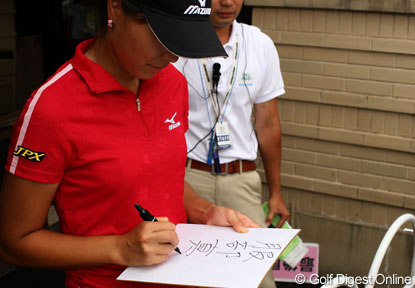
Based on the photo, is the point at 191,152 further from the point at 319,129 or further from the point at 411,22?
the point at 411,22

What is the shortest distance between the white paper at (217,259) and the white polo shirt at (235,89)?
4.90 ft

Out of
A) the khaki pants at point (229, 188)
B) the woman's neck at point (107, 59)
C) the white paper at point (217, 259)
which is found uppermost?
the woman's neck at point (107, 59)

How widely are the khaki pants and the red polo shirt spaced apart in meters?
1.65

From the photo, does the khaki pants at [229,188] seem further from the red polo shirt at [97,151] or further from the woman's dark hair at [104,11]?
the woman's dark hair at [104,11]

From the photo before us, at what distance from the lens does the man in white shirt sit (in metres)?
3.61

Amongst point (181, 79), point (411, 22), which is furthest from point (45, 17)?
point (181, 79)

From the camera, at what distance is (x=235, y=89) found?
144 inches

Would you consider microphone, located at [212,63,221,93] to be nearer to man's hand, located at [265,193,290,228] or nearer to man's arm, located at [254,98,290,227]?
man's arm, located at [254,98,290,227]

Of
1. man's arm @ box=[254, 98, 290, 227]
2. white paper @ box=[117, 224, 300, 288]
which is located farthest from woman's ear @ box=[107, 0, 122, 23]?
man's arm @ box=[254, 98, 290, 227]

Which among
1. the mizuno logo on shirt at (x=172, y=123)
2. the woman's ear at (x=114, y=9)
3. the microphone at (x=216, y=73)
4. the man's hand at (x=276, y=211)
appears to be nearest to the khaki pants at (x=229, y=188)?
the man's hand at (x=276, y=211)

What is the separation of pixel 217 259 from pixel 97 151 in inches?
21.1

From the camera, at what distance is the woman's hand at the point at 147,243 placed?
176 cm

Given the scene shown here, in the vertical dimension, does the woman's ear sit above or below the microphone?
above

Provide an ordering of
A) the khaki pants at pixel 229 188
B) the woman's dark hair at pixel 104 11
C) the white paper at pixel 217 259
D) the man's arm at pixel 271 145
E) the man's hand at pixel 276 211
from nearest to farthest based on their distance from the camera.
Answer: the woman's dark hair at pixel 104 11 < the white paper at pixel 217 259 < the khaki pants at pixel 229 188 < the man's arm at pixel 271 145 < the man's hand at pixel 276 211
